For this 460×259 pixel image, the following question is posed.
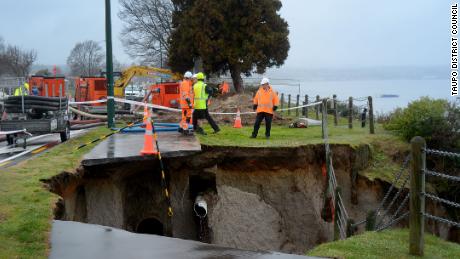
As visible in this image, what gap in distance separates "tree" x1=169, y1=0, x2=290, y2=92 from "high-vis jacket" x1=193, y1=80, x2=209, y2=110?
14.3 m

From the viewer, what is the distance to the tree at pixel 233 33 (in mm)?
29453

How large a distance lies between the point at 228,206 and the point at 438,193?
554 cm

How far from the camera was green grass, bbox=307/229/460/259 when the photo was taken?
6507mm

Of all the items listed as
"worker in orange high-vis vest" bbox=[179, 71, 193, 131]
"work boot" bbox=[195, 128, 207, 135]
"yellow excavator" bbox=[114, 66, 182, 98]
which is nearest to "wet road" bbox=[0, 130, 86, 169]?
"worker in orange high-vis vest" bbox=[179, 71, 193, 131]

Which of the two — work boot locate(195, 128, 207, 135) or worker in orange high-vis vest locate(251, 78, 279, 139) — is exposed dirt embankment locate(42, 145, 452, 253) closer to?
worker in orange high-vis vest locate(251, 78, 279, 139)

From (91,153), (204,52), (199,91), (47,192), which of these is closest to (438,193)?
(199,91)

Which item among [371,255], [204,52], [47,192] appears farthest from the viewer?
[204,52]

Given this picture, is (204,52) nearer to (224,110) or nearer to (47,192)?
(224,110)

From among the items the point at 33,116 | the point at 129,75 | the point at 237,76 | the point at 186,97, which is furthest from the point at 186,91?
the point at 237,76

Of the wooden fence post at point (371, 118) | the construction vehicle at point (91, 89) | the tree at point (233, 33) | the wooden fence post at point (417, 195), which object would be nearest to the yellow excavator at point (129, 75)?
the construction vehicle at point (91, 89)

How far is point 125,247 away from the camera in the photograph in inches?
243

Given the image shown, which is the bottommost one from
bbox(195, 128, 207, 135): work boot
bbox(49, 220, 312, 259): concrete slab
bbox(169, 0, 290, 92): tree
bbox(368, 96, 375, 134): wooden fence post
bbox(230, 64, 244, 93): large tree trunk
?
bbox(49, 220, 312, 259): concrete slab

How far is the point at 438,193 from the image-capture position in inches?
525

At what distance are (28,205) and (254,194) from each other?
26.2ft
